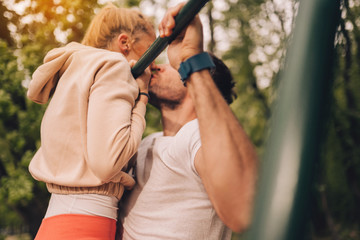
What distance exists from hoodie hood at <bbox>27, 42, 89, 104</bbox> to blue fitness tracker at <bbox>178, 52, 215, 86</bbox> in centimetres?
73

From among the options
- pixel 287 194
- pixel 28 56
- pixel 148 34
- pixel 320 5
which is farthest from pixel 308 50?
pixel 28 56

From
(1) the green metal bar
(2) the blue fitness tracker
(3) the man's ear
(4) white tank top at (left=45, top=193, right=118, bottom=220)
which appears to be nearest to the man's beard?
(3) the man's ear

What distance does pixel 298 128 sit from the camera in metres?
0.36

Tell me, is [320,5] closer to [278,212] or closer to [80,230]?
[278,212]

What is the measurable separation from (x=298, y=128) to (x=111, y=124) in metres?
0.99

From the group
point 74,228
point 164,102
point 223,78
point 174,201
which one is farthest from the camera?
point 223,78

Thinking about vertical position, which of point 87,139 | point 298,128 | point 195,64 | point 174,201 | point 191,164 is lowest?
point 174,201

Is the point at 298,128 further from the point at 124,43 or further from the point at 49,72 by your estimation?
the point at 124,43

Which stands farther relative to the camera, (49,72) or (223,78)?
(223,78)

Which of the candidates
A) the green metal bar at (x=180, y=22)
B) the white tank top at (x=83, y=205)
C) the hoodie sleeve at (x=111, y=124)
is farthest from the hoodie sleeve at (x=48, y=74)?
the white tank top at (x=83, y=205)

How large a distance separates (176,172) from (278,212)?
46.8 inches

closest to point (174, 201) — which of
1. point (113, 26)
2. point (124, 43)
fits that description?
point (124, 43)

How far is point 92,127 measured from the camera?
1.28m

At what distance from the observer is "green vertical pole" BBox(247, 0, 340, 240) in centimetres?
33
